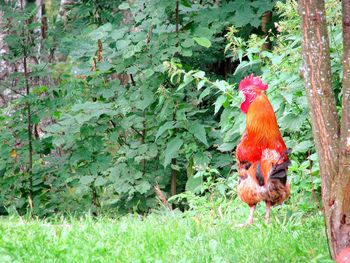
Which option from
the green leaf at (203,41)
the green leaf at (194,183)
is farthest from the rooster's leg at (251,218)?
the green leaf at (203,41)

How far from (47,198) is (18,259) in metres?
4.48

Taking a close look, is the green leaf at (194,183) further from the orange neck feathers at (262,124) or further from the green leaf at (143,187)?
the orange neck feathers at (262,124)

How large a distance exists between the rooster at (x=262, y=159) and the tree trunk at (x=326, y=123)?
1434 mm

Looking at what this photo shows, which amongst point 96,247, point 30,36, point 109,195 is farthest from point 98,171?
point 96,247

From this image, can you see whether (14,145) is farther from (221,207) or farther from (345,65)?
(345,65)

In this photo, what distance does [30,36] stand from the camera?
8992mm

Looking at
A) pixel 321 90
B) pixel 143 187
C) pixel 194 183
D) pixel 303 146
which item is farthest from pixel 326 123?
pixel 143 187

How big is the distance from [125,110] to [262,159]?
3007 mm

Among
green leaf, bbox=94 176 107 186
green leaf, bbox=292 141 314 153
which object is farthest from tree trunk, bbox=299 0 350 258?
green leaf, bbox=94 176 107 186

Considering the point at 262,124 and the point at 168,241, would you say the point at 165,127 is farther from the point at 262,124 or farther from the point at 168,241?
the point at 168,241

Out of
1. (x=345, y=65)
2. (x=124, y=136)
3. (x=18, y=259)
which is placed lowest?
(x=124, y=136)

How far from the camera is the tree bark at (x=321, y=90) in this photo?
4.05 m

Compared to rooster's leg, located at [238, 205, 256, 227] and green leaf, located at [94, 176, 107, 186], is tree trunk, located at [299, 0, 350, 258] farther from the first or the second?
green leaf, located at [94, 176, 107, 186]

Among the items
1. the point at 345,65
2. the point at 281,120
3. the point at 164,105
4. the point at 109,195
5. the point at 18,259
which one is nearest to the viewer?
the point at 345,65
